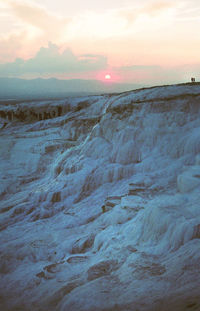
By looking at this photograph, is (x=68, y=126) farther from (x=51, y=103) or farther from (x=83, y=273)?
(x=83, y=273)

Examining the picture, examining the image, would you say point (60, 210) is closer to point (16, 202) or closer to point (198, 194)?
point (16, 202)

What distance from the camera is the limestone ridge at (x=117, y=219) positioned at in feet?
22.9

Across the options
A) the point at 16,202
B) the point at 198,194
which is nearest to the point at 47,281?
the point at 198,194

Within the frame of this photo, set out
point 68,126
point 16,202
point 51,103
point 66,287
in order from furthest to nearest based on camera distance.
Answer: point 51,103
point 68,126
point 16,202
point 66,287

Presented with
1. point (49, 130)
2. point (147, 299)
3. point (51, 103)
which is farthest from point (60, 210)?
point (51, 103)

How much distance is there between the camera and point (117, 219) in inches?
421

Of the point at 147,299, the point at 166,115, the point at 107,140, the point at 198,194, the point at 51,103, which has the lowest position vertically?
the point at 147,299

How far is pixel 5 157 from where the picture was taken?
83.3ft

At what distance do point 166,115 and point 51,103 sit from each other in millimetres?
29429

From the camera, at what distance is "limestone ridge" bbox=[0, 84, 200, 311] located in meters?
6.99

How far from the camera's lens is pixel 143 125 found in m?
14.6

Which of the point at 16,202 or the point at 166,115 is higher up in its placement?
the point at 166,115

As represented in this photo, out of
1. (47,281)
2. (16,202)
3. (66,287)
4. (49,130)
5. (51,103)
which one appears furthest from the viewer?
(51,103)

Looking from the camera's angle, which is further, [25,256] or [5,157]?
[5,157]
